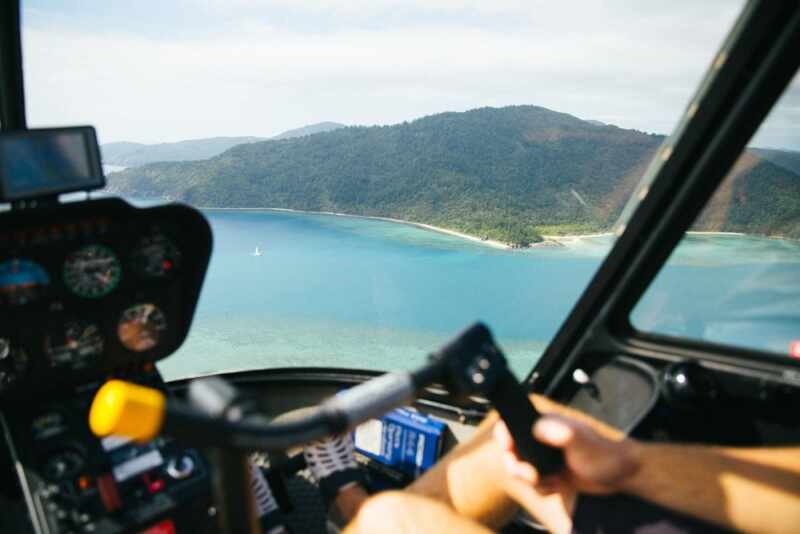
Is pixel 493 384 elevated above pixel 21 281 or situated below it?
above

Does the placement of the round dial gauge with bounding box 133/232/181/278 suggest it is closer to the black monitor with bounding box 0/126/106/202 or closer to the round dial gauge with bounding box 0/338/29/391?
the black monitor with bounding box 0/126/106/202

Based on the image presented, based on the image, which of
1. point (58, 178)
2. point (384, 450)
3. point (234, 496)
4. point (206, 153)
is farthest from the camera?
point (384, 450)

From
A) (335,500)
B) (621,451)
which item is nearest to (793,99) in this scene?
(621,451)

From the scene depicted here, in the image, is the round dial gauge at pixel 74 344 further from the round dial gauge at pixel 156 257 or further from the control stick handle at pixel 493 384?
the control stick handle at pixel 493 384

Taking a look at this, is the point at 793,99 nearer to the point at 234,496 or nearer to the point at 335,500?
the point at 234,496

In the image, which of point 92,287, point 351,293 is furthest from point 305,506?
point 92,287

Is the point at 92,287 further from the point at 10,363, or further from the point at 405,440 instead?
the point at 405,440
